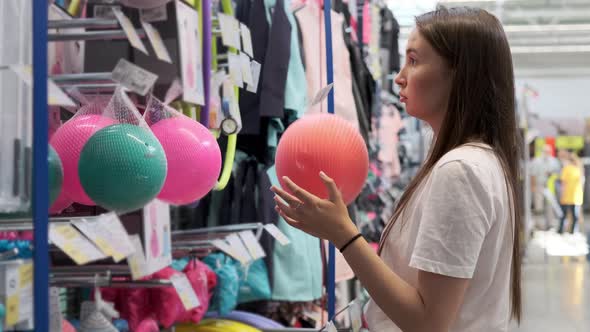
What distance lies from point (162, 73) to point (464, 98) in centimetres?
87

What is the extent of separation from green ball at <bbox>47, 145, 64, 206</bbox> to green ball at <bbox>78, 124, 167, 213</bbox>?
67 mm

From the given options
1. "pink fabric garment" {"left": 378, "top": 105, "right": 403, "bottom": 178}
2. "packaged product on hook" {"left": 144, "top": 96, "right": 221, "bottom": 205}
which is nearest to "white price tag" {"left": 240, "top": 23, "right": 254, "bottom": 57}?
"packaged product on hook" {"left": 144, "top": 96, "right": 221, "bottom": 205}

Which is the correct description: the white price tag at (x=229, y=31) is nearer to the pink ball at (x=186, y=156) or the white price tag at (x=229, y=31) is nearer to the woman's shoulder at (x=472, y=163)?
the pink ball at (x=186, y=156)

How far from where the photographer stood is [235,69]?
217 cm

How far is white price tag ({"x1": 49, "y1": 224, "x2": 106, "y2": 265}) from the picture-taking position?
4.44 feet

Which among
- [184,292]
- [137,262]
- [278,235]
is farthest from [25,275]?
[278,235]

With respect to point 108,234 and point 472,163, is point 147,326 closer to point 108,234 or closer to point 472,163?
point 108,234

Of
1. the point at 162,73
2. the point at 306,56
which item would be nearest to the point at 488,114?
the point at 162,73

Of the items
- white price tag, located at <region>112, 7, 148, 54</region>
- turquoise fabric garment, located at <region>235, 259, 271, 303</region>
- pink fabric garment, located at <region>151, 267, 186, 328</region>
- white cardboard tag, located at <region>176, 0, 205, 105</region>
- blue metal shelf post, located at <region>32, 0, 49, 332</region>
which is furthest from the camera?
turquoise fabric garment, located at <region>235, 259, 271, 303</region>

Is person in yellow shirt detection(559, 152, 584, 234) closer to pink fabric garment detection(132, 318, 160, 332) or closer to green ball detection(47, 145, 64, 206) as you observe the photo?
pink fabric garment detection(132, 318, 160, 332)

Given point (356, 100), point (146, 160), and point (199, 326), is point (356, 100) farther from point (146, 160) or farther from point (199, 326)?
point (146, 160)

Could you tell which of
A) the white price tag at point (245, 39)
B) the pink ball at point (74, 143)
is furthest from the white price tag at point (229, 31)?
the pink ball at point (74, 143)

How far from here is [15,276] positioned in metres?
1.19

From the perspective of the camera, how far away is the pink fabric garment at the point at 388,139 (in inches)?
242
